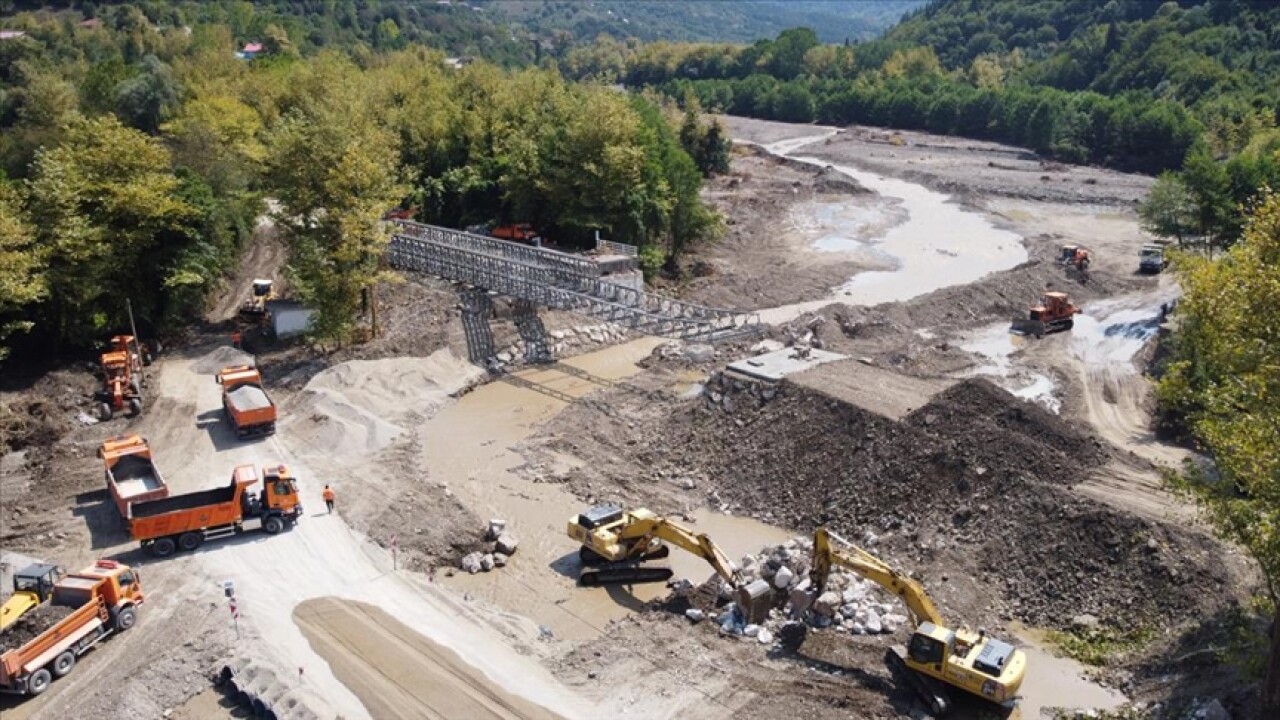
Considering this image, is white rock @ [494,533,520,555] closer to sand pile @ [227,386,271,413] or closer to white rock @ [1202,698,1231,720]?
sand pile @ [227,386,271,413]

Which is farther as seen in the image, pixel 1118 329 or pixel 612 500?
pixel 1118 329

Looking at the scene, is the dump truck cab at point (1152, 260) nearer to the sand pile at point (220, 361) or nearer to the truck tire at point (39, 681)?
the sand pile at point (220, 361)

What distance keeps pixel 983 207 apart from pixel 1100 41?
7198 centimetres

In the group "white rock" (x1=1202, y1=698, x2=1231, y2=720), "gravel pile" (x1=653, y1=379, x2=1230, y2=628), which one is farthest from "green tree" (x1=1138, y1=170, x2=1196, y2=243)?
"white rock" (x1=1202, y1=698, x2=1231, y2=720)

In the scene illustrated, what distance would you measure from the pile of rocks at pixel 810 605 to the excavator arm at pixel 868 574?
A: 40 cm

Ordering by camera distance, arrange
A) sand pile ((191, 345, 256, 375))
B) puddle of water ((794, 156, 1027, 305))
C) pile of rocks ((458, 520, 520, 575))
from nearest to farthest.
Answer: pile of rocks ((458, 520, 520, 575))
sand pile ((191, 345, 256, 375))
puddle of water ((794, 156, 1027, 305))

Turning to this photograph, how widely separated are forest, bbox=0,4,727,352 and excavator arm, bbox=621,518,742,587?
18.3 m

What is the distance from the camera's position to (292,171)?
37.2 m

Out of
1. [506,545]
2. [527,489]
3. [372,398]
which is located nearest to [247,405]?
[372,398]

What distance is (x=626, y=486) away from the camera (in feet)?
90.3

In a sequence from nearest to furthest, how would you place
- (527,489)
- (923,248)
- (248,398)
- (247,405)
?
(527,489), (247,405), (248,398), (923,248)

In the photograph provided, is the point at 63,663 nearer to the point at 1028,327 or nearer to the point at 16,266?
the point at 16,266

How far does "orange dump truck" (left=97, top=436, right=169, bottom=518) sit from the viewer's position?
2548 centimetres

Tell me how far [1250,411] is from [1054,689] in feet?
21.1
